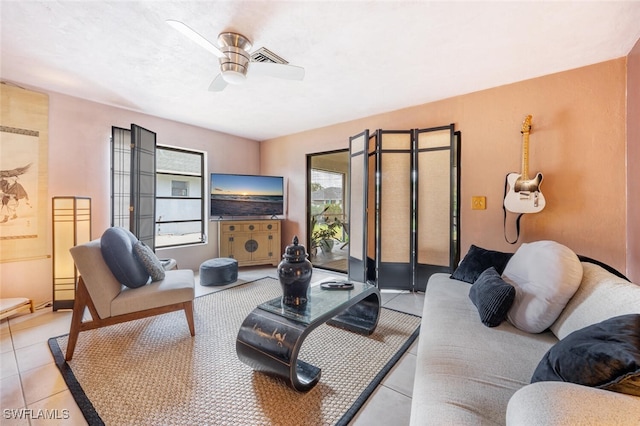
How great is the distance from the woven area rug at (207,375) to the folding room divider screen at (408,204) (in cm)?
92

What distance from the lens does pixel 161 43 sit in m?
2.02

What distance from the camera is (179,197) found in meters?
4.23

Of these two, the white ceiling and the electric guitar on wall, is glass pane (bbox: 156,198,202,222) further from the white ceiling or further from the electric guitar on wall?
the electric guitar on wall

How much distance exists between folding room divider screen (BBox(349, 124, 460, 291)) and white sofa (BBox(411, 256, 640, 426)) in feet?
4.74

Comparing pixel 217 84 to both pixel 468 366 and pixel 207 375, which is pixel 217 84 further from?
pixel 468 366

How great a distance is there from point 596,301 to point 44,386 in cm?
310

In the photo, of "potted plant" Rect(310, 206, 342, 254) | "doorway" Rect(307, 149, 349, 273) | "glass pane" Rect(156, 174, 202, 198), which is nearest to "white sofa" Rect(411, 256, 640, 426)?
"doorway" Rect(307, 149, 349, 273)

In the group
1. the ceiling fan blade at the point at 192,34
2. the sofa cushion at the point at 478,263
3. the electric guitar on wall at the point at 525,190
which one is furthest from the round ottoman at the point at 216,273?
the electric guitar on wall at the point at 525,190

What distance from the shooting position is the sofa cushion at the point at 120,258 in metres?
1.93

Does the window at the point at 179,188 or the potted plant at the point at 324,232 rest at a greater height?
the window at the point at 179,188

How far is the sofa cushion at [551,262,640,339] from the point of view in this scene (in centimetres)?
105

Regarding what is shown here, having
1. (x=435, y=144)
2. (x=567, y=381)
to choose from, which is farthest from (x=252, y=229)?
(x=567, y=381)

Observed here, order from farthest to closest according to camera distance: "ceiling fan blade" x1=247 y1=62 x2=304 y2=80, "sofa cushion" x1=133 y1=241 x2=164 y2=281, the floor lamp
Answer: the floor lamp → "sofa cushion" x1=133 y1=241 x2=164 y2=281 → "ceiling fan blade" x1=247 y1=62 x2=304 y2=80

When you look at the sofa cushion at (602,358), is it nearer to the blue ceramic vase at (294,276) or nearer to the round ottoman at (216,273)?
the blue ceramic vase at (294,276)
